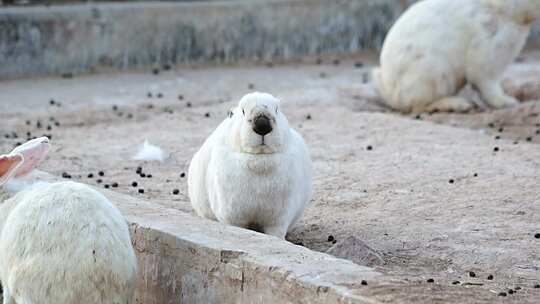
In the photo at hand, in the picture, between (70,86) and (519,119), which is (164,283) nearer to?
(519,119)

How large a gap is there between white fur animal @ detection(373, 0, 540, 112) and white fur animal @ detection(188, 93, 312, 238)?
179 inches

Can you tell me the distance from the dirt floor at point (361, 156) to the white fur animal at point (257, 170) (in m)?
0.34

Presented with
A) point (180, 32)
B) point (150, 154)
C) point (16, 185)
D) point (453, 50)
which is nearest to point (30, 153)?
point (16, 185)

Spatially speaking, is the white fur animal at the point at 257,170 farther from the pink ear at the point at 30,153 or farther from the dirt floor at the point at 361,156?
the pink ear at the point at 30,153

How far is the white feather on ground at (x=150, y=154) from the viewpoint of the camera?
8.41 meters

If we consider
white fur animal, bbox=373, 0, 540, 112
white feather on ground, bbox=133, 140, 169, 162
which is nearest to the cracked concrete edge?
white feather on ground, bbox=133, 140, 169, 162

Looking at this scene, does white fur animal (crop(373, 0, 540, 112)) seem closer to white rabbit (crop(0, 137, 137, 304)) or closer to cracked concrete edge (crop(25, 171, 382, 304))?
cracked concrete edge (crop(25, 171, 382, 304))

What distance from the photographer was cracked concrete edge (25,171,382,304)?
15.7 ft

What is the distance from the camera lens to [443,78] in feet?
34.4

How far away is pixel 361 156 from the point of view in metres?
8.39

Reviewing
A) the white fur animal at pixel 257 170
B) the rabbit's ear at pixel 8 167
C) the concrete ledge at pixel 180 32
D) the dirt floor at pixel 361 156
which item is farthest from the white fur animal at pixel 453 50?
the rabbit's ear at pixel 8 167

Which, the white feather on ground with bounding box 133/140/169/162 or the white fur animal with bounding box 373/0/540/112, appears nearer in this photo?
the white feather on ground with bounding box 133/140/169/162

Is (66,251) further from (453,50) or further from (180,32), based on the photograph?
(180,32)

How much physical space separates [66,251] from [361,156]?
379cm
